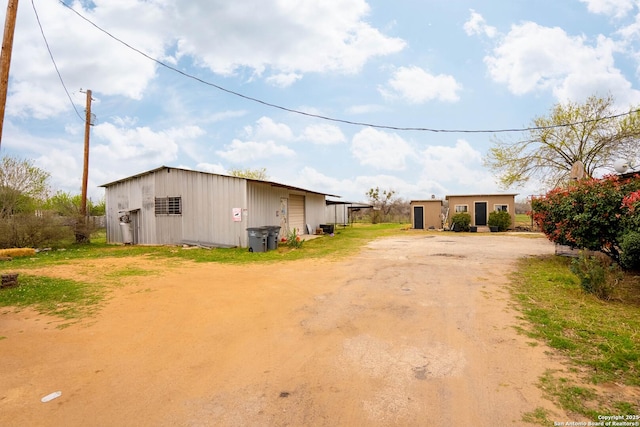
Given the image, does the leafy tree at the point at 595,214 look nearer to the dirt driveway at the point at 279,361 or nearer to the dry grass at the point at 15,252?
the dirt driveway at the point at 279,361

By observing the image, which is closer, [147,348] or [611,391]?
[611,391]

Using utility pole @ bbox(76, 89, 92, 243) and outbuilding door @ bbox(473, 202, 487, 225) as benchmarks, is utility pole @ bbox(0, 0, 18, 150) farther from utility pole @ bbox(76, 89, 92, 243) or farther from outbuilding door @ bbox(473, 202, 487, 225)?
outbuilding door @ bbox(473, 202, 487, 225)

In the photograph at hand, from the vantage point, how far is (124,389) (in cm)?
285

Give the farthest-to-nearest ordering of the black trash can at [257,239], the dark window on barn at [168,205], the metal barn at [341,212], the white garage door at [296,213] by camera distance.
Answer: the metal barn at [341,212] < the white garage door at [296,213] < the dark window on barn at [168,205] < the black trash can at [257,239]

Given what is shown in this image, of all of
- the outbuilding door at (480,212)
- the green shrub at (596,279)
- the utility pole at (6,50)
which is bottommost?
the green shrub at (596,279)

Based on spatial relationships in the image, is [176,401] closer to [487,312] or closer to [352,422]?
[352,422]

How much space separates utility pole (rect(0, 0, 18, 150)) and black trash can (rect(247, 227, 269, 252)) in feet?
23.4

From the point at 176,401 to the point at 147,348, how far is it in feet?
4.30

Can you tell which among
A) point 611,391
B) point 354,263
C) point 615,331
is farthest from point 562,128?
point 611,391

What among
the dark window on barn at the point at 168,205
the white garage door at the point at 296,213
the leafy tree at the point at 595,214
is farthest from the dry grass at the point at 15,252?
the leafy tree at the point at 595,214

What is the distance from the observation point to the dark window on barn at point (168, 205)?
46.5 feet

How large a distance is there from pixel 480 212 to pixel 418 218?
4418 mm

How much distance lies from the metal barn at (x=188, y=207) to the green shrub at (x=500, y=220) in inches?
573

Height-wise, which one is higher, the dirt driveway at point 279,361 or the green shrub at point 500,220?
the green shrub at point 500,220
